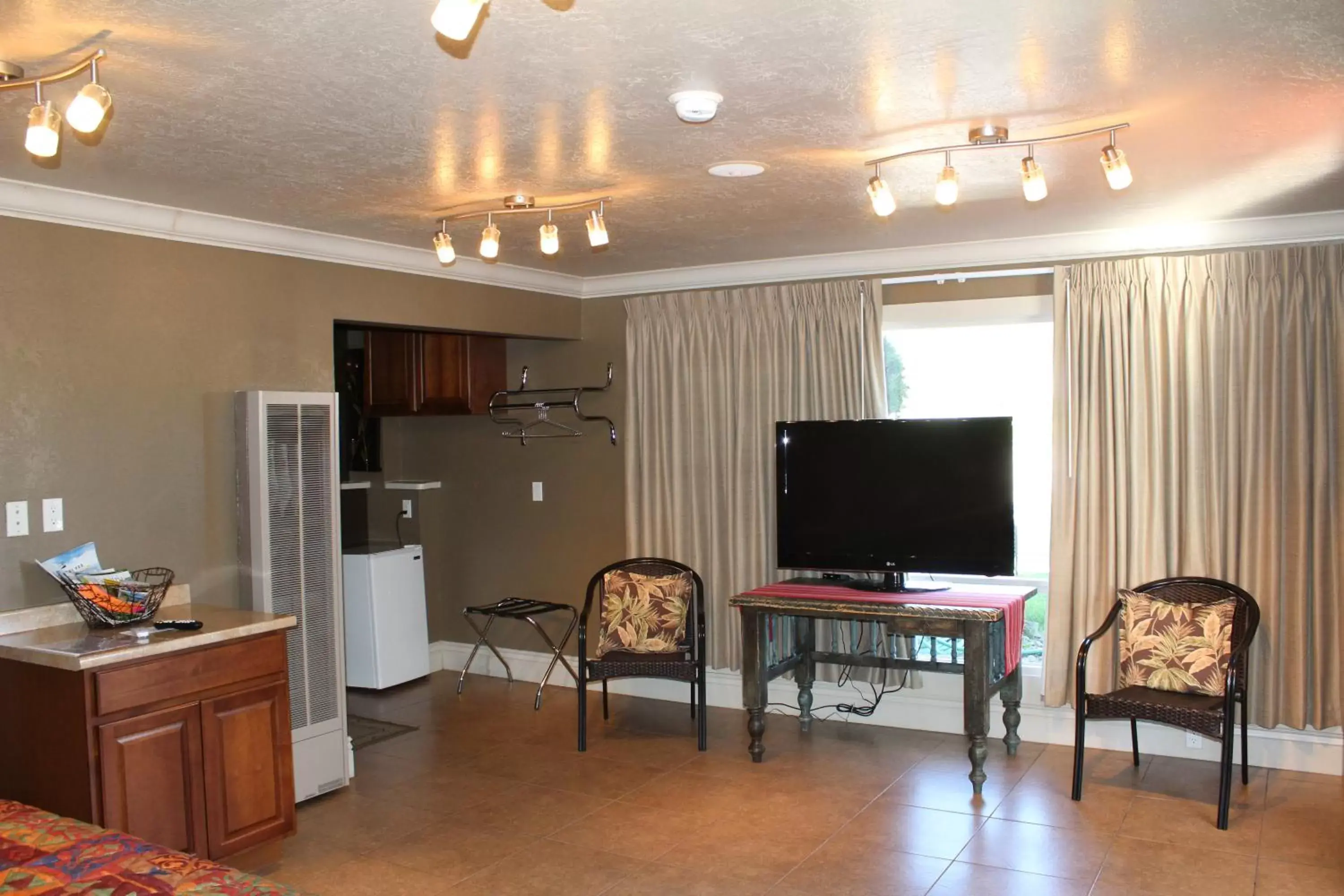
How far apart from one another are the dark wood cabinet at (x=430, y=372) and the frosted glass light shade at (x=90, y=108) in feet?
12.7

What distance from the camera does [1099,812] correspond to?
4098mm

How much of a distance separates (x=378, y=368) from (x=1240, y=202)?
446cm

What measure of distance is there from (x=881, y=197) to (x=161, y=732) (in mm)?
2801

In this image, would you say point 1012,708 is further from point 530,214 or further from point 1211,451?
point 530,214

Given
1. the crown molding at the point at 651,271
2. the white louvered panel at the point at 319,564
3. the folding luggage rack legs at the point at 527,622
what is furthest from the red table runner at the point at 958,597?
the white louvered panel at the point at 319,564

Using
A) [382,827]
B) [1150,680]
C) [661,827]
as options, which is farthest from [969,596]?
[382,827]

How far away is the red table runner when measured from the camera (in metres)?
4.58

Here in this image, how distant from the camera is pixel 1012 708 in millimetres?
4859

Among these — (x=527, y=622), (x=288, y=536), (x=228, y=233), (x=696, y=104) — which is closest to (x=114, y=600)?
(x=288, y=536)

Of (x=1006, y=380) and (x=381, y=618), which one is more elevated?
(x=1006, y=380)

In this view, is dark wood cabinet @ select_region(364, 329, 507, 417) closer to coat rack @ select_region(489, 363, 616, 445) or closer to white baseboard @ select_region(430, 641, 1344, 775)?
coat rack @ select_region(489, 363, 616, 445)

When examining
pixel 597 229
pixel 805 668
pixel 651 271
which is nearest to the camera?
pixel 597 229

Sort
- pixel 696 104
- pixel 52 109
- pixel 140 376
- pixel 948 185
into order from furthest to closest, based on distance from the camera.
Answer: pixel 140 376
pixel 948 185
pixel 696 104
pixel 52 109

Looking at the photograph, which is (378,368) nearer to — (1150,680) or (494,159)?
(494,159)
